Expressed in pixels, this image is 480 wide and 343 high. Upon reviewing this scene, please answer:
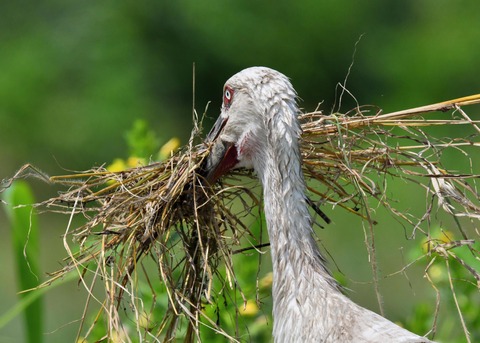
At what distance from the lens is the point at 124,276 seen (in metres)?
2.99

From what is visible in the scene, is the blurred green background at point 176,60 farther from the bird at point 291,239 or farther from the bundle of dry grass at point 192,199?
the bird at point 291,239

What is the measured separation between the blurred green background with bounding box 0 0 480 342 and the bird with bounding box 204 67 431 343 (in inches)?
236

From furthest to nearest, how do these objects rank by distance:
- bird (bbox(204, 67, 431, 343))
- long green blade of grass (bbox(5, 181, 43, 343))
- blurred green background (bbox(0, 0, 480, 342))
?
blurred green background (bbox(0, 0, 480, 342))
long green blade of grass (bbox(5, 181, 43, 343))
bird (bbox(204, 67, 431, 343))

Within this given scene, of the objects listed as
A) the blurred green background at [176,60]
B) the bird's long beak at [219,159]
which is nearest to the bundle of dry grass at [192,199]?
the bird's long beak at [219,159]

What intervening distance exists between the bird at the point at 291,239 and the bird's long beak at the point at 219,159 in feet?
0.26

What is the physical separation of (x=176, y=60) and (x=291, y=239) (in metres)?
7.81

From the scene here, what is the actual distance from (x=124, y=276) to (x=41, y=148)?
21.7 feet

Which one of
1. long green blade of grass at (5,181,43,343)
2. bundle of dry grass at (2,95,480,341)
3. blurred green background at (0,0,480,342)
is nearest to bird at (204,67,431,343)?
bundle of dry grass at (2,95,480,341)

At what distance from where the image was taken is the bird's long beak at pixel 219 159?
2918mm

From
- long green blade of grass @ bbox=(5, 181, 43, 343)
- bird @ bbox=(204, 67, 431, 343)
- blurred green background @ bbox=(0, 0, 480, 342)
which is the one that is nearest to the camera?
bird @ bbox=(204, 67, 431, 343)

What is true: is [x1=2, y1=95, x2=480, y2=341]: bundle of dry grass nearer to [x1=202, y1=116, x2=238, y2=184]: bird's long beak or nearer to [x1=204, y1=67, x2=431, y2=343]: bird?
[x1=202, y1=116, x2=238, y2=184]: bird's long beak

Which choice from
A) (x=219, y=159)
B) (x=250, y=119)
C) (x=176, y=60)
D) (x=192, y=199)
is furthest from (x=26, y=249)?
(x=176, y=60)

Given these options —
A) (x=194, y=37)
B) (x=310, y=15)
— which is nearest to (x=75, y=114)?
(x=194, y=37)

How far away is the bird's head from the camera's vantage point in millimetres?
2756
